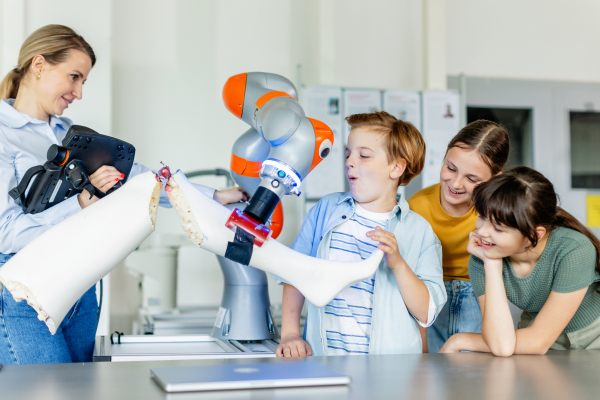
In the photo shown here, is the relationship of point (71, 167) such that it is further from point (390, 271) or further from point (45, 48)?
point (390, 271)

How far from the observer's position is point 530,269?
3.87 feet

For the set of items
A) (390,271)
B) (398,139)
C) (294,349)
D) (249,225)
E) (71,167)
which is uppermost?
(398,139)

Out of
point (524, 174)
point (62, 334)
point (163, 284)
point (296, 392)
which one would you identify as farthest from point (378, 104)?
point (296, 392)

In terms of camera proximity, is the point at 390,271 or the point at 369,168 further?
the point at 369,168

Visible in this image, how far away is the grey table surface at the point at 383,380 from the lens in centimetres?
65

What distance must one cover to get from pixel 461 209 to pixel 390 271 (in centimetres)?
45

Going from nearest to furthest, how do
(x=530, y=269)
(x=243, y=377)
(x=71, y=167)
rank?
1. (x=243, y=377)
2. (x=71, y=167)
3. (x=530, y=269)

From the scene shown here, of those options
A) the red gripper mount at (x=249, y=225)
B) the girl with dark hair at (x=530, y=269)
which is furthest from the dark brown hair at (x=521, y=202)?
the red gripper mount at (x=249, y=225)

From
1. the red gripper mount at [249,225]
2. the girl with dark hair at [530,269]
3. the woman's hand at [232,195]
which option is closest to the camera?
the red gripper mount at [249,225]

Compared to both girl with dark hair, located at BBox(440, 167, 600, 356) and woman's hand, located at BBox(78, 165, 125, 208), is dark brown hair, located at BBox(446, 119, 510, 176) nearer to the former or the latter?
girl with dark hair, located at BBox(440, 167, 600, 356)

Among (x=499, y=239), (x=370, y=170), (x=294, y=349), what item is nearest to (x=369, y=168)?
(x=370, y=170)

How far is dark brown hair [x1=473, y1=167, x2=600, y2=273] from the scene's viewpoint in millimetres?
1108

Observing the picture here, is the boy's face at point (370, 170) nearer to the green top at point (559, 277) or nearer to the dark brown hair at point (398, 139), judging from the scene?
the dark brown hair at point (398, 139)

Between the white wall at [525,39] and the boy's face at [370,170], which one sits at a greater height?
the white wall at [525,39]
